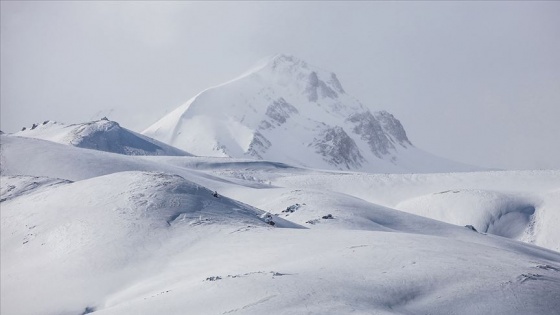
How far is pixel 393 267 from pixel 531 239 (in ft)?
217

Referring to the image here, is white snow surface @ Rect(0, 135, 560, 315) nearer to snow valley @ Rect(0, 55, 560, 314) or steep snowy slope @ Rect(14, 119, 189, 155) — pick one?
snow valley @ Rect(0, 55, 560, 314)

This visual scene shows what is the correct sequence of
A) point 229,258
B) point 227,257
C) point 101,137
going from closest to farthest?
point 229,258
point 227,257
point 101,137

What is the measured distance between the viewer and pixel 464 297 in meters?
21.1

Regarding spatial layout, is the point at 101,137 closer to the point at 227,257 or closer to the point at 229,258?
the point at 227,257

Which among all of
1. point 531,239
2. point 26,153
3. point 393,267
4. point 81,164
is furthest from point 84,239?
point 531,239

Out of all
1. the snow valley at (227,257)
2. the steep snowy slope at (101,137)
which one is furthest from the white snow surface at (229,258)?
the steep snowy slope at (101,137)

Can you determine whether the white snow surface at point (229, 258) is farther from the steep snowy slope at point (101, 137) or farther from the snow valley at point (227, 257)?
the steep snowy slope at point (101, 137)

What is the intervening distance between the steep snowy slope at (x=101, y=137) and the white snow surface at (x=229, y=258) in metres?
98.1

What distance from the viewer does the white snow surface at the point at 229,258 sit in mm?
20906

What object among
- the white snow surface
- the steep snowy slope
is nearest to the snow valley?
the white snow surface

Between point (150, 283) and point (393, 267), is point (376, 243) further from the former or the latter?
point (150, 283)

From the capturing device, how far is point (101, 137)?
6078 inches

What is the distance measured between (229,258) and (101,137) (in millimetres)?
133050

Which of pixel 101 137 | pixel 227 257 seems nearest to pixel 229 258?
pixel 227 257
